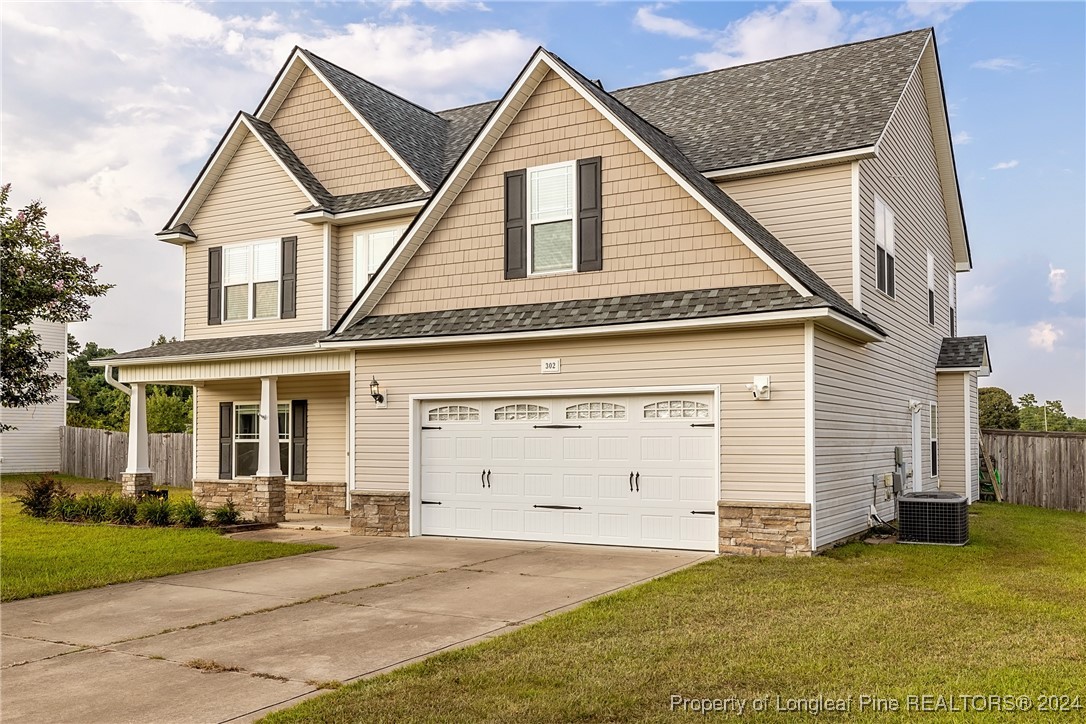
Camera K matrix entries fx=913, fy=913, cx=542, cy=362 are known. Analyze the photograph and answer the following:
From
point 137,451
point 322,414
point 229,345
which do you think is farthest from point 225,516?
point 137,451

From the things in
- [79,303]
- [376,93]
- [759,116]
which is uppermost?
[376,93]

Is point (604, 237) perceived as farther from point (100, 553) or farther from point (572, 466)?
point (100, 553)

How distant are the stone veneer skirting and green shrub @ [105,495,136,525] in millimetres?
2397

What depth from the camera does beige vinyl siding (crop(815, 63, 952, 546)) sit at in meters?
12.8

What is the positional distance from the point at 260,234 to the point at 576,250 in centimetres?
850

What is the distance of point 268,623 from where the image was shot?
335 inches

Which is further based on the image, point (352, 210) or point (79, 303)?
point (352, 210)

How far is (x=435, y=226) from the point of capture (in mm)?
15305

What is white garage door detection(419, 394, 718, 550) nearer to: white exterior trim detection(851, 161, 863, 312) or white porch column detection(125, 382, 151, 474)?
white exterior trim detection(851, 161, 863, 312)

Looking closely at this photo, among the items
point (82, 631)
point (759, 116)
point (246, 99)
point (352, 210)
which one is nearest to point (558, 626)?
point (82, 631)

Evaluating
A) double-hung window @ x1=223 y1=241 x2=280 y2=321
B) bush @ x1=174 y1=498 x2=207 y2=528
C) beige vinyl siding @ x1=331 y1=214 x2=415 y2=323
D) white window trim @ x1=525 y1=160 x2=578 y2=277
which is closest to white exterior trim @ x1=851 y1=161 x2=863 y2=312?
white window trim @ x1=525 y1=160 x2=578 y2=277

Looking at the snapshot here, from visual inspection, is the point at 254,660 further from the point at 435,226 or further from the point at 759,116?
the point at 759,116

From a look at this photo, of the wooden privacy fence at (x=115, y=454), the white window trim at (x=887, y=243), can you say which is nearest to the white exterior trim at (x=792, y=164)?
the white window trim at (x=887, y=243)

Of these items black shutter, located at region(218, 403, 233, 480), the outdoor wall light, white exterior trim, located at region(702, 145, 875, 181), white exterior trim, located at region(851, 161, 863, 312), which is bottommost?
black shutter, located at region(218, 403, 233, 480)
